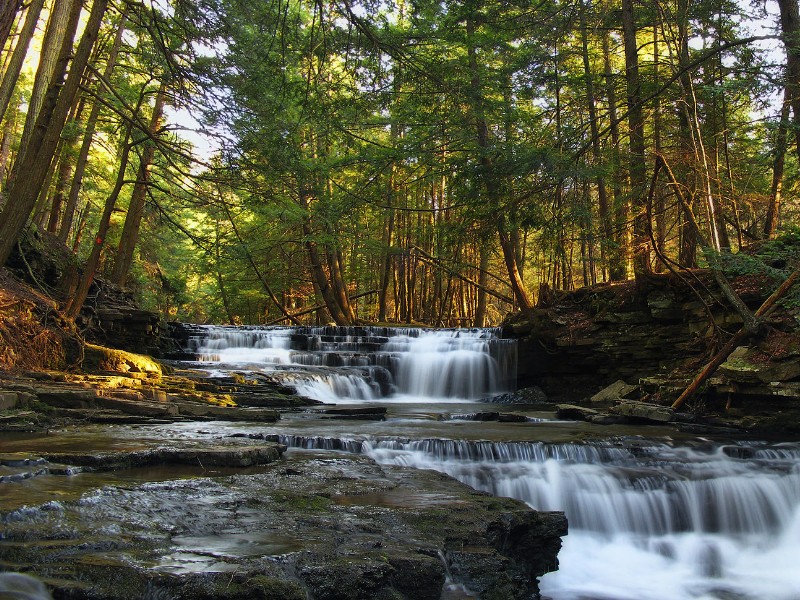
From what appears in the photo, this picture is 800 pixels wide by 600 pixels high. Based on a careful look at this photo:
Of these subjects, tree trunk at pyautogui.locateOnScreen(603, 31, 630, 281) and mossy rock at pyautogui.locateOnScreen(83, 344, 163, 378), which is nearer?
mossy rock at pyautogui.locateOnScreen(83, 344, 163, 378)

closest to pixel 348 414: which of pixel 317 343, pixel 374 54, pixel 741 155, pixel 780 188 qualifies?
pixel 374 54

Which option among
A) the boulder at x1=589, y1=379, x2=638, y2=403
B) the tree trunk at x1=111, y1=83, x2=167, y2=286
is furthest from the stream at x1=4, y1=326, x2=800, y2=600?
the tree trunk at x1=111, y1=83, x2=167, y2=286

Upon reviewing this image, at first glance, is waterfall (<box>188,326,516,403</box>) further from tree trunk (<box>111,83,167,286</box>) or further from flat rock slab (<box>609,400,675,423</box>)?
flat rock slab (<box>609,400,675,423</box>)

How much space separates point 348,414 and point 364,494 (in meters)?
5.00

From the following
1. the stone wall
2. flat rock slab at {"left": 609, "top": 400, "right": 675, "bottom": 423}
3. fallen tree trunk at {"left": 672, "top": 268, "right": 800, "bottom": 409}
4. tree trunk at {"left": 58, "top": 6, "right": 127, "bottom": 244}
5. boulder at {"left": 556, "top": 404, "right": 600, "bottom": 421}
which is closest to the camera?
fallen tree trunk at {"left": 672, "top": 268, "right": 800, "bottom": 409}

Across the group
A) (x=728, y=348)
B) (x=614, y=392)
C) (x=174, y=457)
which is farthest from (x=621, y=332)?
(x=174, y=457)

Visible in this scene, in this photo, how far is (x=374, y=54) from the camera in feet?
19.9

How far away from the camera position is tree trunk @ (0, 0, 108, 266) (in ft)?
21.9

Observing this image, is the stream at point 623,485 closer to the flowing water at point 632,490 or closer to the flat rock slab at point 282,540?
the flowing water at point 632,490

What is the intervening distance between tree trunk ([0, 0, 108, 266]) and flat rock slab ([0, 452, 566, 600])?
3653mm

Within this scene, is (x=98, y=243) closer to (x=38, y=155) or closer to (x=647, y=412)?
(x=38, y=155)

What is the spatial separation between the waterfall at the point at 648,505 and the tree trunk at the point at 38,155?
410cm

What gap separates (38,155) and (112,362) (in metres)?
5.01

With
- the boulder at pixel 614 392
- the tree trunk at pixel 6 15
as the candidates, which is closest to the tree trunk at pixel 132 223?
the tree trunk at pixel 6 15
